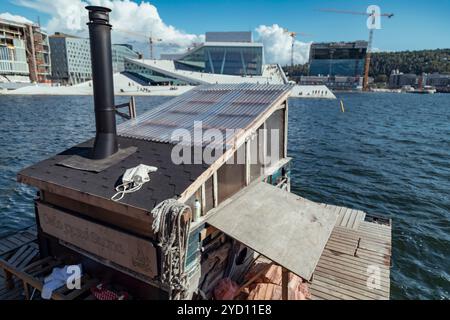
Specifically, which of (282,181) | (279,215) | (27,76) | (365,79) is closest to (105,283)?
(279,215)

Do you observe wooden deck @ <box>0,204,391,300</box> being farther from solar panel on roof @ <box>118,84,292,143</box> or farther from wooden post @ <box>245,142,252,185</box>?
solar panel on roof @ <box>118,84,292,143</box>

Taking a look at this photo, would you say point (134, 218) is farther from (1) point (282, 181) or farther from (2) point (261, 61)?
(2) point (261, 61)

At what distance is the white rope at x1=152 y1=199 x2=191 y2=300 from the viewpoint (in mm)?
6363

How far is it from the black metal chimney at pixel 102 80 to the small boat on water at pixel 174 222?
0.03 m

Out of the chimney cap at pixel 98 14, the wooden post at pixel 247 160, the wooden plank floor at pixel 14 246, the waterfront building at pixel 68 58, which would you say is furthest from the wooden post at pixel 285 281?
the waterfront building at pixel 68 58

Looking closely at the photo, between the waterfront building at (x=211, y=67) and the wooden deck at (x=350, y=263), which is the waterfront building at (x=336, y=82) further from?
the wooden deck at (x=350, y=263)

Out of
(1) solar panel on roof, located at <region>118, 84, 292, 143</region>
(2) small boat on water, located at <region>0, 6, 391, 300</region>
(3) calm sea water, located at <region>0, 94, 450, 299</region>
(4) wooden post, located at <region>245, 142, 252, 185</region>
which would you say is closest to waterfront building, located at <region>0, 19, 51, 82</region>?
(3) calm sea water, located at <region>0, 94, 450, 299</region>

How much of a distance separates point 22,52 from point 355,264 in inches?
5466

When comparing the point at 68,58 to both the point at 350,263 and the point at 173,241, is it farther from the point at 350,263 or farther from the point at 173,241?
the point at 173,241

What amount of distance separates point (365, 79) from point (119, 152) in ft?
645

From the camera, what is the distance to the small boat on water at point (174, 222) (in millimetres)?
7230

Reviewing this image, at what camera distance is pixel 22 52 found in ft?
372

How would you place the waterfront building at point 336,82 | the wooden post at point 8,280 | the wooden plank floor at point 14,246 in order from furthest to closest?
the waterfront building at point 336,82, the wooden post at point 8,280, the wooden plank floor at point 14,246

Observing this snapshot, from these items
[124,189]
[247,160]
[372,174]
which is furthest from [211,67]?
[124,189]
